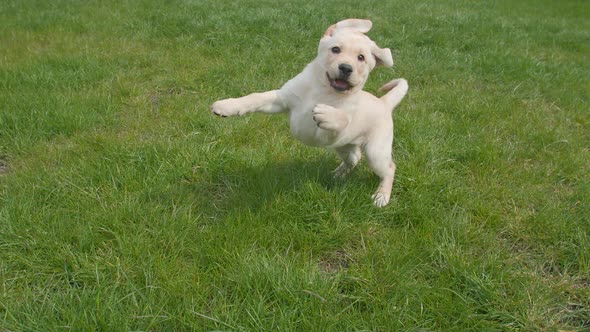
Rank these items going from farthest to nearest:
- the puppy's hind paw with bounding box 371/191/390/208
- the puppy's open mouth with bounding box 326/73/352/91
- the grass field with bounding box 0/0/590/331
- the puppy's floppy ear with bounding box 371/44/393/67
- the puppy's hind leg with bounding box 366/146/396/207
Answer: the puppy's hind paw with bounding box 371/191/390/208, the puppy's hind leg with bounding box 366/146/396/207, the puppy's floppy ear with bounding box 371/44/393/67, the puppy's open mouth with bounding box 326/73/352/91, the grass field with bounding box 0/0/590/331

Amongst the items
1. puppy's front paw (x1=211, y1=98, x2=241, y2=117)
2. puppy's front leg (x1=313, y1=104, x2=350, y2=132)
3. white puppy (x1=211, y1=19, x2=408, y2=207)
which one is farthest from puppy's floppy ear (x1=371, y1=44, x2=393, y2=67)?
puppy's front paw (x1=211, y1=98, x2=241, y2=117)

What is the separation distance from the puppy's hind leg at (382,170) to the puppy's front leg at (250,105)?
2.12 ft

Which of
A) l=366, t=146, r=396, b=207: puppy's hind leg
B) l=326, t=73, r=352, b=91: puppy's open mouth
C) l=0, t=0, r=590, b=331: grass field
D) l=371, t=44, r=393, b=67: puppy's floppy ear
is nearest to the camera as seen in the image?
l=0, t=0, r=590, b=331: grass field

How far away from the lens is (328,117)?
2068mm

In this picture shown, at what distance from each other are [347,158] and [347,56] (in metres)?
0.93

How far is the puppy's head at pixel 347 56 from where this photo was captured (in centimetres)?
213

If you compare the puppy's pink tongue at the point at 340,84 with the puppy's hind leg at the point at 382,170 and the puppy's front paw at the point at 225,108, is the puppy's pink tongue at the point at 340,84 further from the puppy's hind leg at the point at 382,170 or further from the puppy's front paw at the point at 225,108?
the puppy's hind leg at the point at 382,170

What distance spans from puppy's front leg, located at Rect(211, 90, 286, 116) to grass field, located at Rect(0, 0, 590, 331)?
620 millimetres

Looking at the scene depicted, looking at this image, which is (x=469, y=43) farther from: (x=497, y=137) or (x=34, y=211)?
(x=34, y=211)

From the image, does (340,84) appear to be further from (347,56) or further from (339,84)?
(347,56)

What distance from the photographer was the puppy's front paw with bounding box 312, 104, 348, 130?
81.0 inches

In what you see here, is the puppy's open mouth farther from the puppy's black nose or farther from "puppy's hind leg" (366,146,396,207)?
"puppy's hind leg" (366,146,396,207)

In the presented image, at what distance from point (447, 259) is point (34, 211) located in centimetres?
231

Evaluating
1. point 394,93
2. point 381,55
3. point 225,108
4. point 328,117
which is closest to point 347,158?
point 394,93
